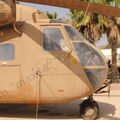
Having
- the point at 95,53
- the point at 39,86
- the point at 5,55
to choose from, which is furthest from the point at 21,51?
the point at 95,53

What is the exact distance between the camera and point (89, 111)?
10.8 meters

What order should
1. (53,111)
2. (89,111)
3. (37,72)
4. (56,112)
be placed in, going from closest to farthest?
(37,72)
(89,111)
(56,112)
(53,111)

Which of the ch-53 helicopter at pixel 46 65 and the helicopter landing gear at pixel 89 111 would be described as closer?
the ch-53 helicopter at pixel 46 65

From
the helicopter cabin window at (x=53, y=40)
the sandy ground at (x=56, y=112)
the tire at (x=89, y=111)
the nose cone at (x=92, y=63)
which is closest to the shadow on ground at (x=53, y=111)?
the sandy ground at (x=56, y=112)

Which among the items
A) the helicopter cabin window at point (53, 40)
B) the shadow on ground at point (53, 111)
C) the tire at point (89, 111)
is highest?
the helicopter cabin window at point (53, 40)

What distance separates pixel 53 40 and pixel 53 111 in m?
3.05

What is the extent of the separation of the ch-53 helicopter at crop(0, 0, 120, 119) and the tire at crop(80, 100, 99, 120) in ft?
0.10

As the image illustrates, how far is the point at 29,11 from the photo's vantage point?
36.5 feet

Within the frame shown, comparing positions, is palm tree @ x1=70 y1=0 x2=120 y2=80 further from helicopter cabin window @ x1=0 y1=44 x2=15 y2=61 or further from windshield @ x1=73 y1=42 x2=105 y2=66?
helicopter cabin window @ x1=0 y1=44 x2=15 y2=61

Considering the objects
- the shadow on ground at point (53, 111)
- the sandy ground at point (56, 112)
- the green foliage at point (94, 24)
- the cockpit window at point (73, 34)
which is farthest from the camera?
the green foliage at point (94, 24)

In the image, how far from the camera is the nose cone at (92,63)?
1045cm

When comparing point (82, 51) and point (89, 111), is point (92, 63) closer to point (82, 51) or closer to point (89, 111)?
point (82, 51)

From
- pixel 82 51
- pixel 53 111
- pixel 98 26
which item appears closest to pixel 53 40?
pixel 82 51

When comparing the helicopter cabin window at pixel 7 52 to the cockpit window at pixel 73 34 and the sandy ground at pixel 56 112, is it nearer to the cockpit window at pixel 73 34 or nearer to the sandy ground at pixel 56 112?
the cockpit window at pixel 73 34
